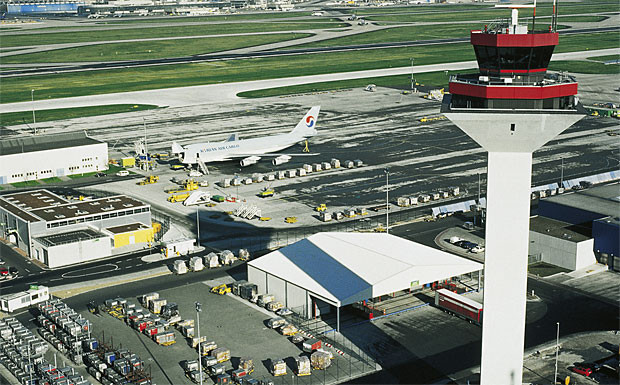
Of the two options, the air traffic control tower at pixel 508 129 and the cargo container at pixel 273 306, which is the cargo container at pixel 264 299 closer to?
A: the cargo container at pixel 273 306

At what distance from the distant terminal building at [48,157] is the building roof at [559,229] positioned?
74.6 metres

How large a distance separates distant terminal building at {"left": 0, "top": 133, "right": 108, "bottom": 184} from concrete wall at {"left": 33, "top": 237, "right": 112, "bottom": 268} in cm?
3842

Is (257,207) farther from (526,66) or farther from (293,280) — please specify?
(526,66)

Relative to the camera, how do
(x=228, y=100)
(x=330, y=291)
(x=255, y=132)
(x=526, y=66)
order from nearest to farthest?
1. (x=526, y=66)
2. (x=330, y=291)
3. (x=255, y=132)
4. (x=228, y=100)

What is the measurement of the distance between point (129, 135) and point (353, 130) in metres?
45.2

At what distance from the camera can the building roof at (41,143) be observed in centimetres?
12900

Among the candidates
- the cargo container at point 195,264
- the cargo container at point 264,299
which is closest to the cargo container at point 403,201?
the cargo container at point 195,264

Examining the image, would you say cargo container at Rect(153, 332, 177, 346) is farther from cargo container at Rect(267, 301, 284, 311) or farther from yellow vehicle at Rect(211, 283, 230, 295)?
yellow vehicle at Rect(211, 283, 230, 295)

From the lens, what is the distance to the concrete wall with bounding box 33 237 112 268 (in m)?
88.1

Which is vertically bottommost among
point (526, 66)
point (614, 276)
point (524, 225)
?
point (614, 276)

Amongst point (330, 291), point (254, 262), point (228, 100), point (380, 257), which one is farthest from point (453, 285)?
point (228, 100)

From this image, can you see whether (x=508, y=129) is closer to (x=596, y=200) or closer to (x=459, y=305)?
(x=459, y=305)

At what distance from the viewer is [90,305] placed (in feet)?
249

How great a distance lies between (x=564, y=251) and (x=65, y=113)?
425 feet
